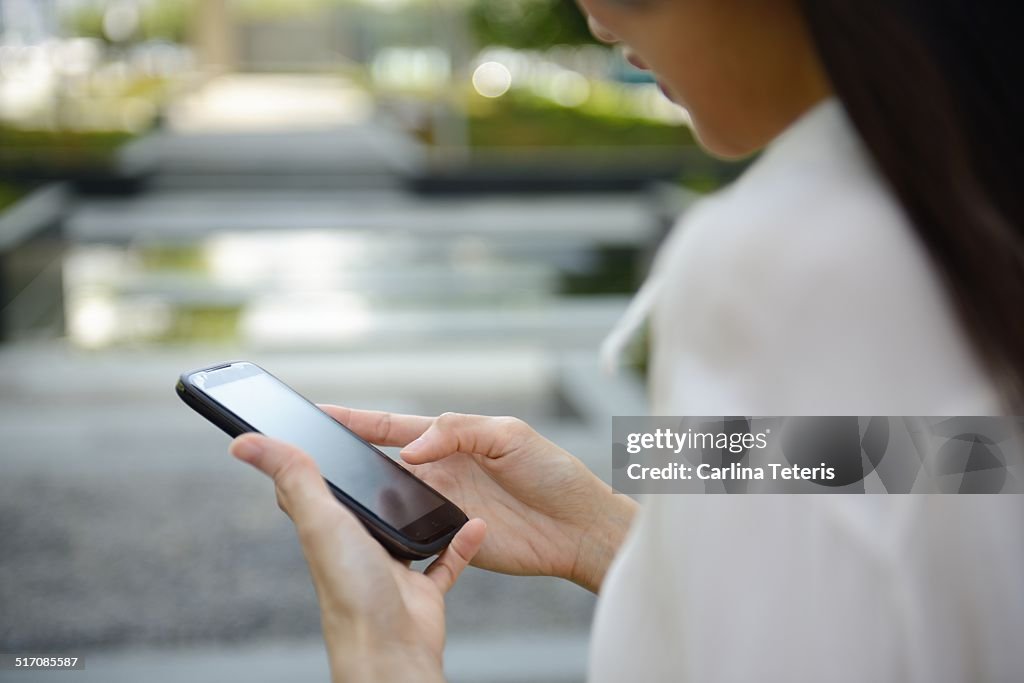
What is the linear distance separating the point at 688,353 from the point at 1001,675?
29 cm

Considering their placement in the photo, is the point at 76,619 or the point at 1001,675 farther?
the point at 76,619

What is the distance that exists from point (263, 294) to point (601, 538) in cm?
622

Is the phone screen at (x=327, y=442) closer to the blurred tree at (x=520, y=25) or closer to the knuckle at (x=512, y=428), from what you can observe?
the knuckle at (x=512, y=428)

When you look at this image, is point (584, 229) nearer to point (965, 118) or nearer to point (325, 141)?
point (325, 141)

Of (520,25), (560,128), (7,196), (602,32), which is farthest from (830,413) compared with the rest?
(520,25)

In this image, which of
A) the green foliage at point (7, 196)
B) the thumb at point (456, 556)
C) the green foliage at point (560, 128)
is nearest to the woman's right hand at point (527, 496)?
the thumb at point (456, 556)

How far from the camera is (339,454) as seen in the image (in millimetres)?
1239

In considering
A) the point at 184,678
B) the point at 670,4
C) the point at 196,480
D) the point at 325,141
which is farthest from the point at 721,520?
the point at 325,141

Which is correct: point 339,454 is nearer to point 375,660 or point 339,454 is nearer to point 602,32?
point 375,660

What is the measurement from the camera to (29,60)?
45.9 feet

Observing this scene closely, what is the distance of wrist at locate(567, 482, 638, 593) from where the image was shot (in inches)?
52.9

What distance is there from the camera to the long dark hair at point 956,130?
2.15ft

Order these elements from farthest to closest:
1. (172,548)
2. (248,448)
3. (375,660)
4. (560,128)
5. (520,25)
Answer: (520,25)
(560,128)
(172,548)
(248,448)
(375,660)

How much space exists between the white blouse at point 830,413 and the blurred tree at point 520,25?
14.2 metres
